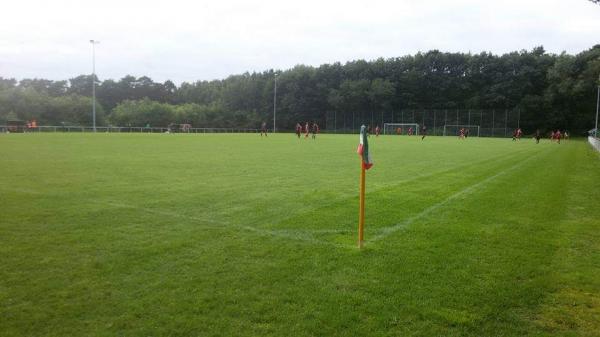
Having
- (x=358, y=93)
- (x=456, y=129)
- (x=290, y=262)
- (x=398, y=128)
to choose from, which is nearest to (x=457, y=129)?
(x=456, y=129)

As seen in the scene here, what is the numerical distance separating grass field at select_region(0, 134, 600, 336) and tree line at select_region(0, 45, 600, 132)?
67186mm

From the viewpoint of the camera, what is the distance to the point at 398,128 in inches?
3255

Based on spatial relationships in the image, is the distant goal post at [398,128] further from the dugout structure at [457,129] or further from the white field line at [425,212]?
the white field line at [425,212]

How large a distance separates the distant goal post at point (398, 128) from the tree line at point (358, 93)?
5594 mm

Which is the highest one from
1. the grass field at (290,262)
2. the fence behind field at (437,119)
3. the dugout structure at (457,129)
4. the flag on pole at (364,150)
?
the fence behind field at (437,119)

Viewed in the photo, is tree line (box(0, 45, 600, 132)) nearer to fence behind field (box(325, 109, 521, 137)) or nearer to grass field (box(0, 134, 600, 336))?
fence behind field (box(325, 109, 521, 137))

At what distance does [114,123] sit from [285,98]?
34.9m

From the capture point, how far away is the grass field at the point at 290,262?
3744mm

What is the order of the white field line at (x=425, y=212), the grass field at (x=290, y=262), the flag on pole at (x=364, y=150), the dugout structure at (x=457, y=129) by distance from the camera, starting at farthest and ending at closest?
the dugout structure at (x=457, y=129) → the white field line at (x=425, y=212) → the flag on pole at (x=364, y=150) → the grass field at (x=290, y=262)

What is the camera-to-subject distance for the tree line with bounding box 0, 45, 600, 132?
71.2 meters

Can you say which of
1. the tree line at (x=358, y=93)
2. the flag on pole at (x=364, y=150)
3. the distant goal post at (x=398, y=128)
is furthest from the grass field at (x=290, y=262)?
the distant goal post at (x=398, y=128)

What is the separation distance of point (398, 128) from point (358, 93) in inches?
538

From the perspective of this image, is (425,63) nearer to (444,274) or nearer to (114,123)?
(114,123)

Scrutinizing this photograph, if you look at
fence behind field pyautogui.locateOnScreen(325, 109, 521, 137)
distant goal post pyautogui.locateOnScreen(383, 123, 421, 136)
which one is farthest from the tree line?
distant goal post pyautogui.locateOnScreen(383, 123, 421, 136)
